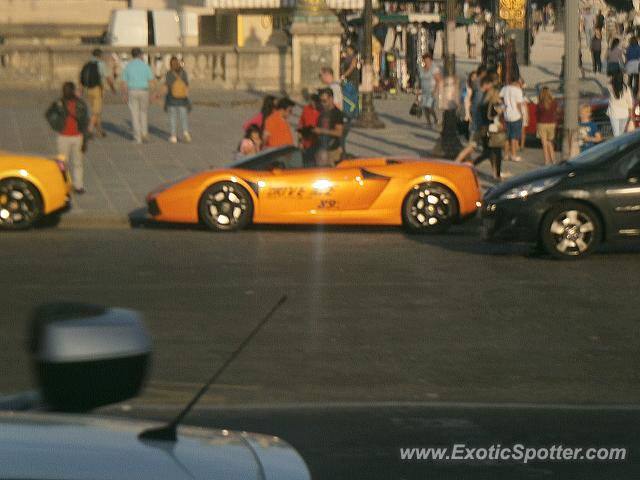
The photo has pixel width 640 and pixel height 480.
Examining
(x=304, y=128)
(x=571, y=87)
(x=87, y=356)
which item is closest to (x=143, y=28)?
(x=304, y=128)

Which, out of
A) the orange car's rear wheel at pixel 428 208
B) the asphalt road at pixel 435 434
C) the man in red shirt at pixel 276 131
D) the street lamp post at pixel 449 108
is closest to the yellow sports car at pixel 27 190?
the man in red shirt at pixel 276 131

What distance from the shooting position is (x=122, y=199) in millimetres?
Result: 20531

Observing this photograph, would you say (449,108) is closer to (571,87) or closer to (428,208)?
(571,87)

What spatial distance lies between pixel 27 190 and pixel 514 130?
31.2 ft

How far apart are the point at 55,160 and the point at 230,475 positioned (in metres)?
16.1

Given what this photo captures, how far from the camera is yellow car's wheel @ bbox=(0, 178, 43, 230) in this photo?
58.8ft

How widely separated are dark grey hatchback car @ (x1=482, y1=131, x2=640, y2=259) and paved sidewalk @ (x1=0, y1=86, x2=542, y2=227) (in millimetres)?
5759

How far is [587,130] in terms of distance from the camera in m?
25.4

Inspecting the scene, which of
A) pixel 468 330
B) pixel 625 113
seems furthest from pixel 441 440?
pixel 625 113

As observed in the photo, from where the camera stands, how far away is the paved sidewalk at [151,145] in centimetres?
2081

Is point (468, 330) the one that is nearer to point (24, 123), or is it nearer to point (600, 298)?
point (600, 298)

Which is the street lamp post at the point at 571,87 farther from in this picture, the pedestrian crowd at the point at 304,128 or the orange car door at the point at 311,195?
the orange car door at the point at 311,195

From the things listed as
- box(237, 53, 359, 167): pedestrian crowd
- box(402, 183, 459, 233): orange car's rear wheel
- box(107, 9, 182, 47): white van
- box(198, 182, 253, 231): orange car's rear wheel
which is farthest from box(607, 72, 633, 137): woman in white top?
box(107, 9, 182, 47): white van

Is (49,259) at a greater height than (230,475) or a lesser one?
lesser
